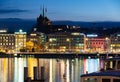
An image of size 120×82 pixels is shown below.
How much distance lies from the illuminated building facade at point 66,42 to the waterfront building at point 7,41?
40.1ft

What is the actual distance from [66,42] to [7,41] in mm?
19193

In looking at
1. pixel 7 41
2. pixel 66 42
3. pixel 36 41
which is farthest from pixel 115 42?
pixel 7 41

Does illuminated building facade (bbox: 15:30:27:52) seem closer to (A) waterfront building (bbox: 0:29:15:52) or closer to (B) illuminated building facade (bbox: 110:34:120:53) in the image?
(A) waterfront building (bbox: 0:29:15:52)

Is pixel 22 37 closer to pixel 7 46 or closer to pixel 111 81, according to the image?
pixel 7 46

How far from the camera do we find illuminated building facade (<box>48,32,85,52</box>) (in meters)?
159

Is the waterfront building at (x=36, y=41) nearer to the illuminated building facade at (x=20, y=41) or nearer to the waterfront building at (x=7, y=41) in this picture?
the illuminated building facade at (x=20, y=41)

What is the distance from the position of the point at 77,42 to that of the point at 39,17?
101 feet

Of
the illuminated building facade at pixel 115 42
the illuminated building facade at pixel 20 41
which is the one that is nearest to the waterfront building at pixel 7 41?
the illuminated building facade at pixel 20 41

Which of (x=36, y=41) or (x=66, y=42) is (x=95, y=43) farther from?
(x=36, y=41)

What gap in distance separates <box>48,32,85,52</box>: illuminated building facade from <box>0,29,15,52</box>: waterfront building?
481 inches

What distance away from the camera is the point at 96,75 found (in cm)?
864

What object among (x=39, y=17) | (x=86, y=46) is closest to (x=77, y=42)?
(x=86, y=46)

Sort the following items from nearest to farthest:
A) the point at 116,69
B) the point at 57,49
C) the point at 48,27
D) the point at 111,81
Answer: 1. the point at 111,81
2. the point at 116,69
3. the point at 57,49
4. the point at 48,27

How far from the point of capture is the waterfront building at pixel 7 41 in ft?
530
